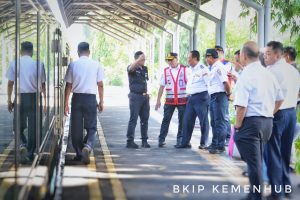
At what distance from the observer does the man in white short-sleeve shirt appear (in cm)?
874

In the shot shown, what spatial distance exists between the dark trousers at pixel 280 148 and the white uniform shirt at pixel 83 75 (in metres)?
3.17

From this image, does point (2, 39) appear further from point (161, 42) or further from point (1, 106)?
point (161, 42)

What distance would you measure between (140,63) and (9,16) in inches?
271

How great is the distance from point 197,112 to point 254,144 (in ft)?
14.8

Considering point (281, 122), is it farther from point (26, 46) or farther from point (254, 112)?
point (26, 46)

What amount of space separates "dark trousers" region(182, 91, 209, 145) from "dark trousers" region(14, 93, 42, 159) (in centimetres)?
571

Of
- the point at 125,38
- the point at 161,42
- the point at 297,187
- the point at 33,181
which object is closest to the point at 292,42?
the point at 297,187

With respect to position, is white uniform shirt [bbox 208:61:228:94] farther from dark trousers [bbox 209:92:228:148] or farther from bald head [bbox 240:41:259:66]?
bald head [bbox 240:41:259:66]

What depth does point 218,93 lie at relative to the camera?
9742 mm

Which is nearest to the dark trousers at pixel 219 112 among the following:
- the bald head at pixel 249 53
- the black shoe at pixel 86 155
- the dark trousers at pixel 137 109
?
the dark trousers at pixel 137 109

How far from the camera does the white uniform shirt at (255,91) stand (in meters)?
5.74

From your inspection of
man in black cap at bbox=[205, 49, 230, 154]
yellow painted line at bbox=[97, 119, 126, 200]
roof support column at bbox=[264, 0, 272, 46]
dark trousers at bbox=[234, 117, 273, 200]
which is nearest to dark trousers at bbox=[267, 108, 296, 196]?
dark trousers at bbox=[234, 117, 273, 200]

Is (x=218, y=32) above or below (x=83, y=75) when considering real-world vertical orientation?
above

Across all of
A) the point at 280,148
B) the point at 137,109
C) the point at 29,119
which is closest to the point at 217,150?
the point at 137,109
